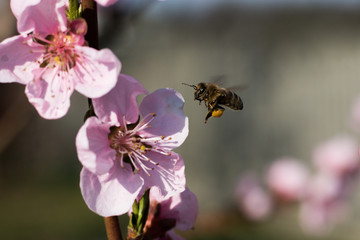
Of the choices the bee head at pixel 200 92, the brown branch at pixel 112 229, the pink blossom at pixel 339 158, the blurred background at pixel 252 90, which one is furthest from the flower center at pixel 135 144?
the blurred background at pixel 252 90

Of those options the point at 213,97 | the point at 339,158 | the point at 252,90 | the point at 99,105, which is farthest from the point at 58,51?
the point at 252,90

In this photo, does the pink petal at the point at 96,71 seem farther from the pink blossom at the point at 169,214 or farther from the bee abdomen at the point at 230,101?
the bee abdomen at the point at 230,101

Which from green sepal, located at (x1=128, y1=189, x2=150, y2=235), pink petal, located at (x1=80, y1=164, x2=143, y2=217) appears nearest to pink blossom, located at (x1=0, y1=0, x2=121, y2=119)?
pink petal, located at (x1=80, y1=164, x2=143, y2=217)

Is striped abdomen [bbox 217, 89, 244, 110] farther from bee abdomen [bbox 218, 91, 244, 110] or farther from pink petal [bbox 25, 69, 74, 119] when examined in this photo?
pink petal [bbox 25, 69, 74, 119]

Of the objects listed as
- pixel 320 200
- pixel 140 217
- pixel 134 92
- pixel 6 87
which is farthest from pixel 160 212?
pixel 320 200

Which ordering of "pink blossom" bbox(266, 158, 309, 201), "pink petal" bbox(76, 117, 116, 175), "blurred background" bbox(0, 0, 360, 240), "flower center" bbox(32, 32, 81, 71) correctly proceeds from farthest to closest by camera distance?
"blurred background" bbox(0, 0, 360, 240) → "pink blossom" bbox(266, 158, 309, 201) → "flower center" bbox(32, 32, 81, 71) → "pink petal" bbox(76, 117, 116, 175)

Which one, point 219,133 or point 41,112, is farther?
point 219,133

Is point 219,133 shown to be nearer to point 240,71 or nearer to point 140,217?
point 240,71
